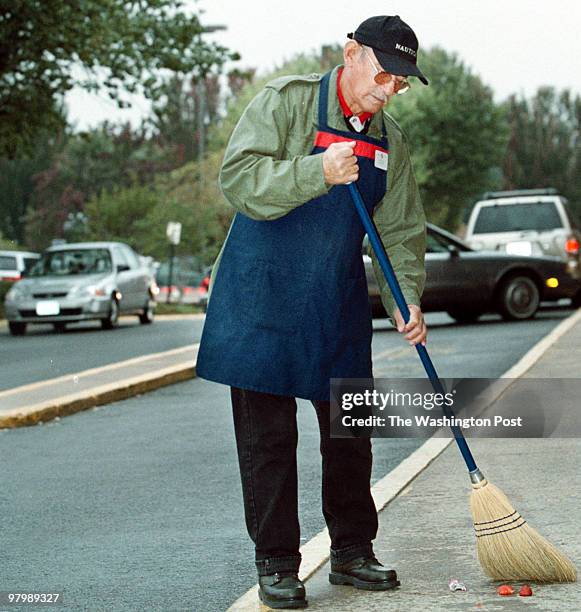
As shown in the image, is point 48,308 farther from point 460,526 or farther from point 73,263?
point 460,526

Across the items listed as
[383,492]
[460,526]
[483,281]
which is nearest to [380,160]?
[460,526]

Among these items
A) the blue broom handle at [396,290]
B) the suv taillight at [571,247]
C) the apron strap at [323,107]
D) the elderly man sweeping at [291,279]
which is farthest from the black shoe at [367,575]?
the suv taillight at [571,247]

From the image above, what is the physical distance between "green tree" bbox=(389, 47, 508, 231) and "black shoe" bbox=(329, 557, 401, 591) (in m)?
61.4

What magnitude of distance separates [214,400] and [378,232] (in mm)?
7106

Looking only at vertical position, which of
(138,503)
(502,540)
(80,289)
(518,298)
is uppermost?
(502,540)

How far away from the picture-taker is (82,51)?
27.3 metres

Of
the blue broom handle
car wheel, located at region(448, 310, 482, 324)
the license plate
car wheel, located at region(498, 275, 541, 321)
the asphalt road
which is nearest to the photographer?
the blue broom handle

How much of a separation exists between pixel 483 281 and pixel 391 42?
15.6 meters

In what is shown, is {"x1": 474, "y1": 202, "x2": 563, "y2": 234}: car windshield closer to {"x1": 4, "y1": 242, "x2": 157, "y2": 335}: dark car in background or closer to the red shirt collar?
{"x1": 4, "y1": 242, "x2": 157, "y2": 335}: dark car in background

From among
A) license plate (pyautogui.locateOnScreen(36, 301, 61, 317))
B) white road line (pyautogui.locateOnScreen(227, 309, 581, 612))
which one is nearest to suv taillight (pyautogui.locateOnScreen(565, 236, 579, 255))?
license plate (pyautogui.locateOnScreen(36, 301, 61, 317))

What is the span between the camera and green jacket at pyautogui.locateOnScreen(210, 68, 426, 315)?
456cm

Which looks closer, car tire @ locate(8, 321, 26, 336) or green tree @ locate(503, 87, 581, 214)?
car tire @ locate(8, 321, 26, 336)

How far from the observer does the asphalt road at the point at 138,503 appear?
5363mm

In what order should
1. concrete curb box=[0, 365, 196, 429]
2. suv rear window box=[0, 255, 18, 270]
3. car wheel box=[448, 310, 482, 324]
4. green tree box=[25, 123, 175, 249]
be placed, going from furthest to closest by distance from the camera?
green tree box=[25, 123, 175, 249], suv rear window box=[0, 255, 18, 270], car wheel box=[448, 310, 482, 324], concrete curb box=[0, 365, 196, 429]
